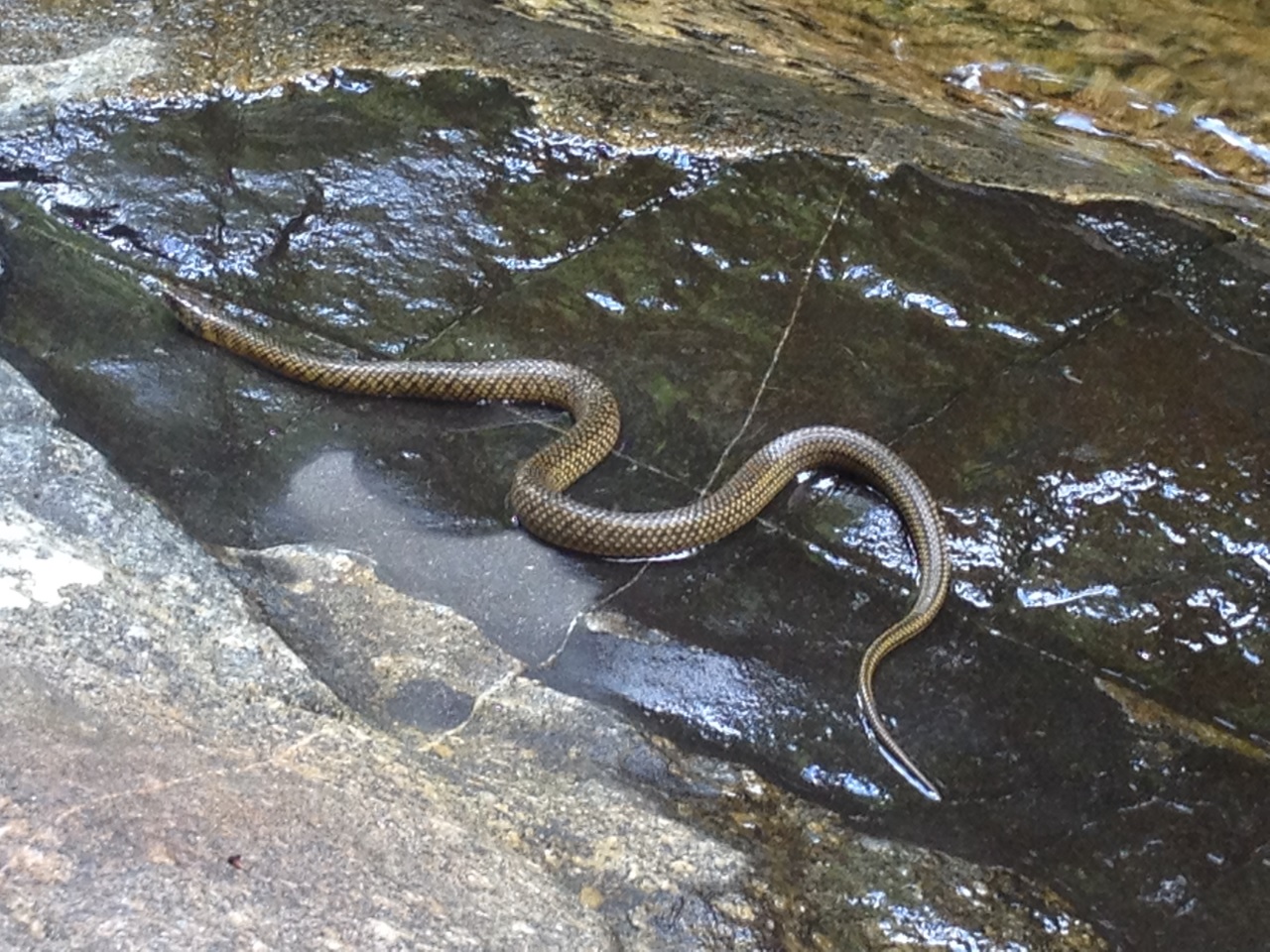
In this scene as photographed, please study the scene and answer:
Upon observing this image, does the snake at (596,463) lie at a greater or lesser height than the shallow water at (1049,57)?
lesser

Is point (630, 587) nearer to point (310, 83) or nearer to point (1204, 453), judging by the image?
point (1204, 453)

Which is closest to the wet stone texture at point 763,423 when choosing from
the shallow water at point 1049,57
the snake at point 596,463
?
the snake at point 596,463

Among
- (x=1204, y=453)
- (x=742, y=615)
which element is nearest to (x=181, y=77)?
(x=742, y=615)

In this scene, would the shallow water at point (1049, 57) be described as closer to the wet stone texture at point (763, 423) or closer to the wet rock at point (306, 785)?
the wet stone texture at point (763, 423)

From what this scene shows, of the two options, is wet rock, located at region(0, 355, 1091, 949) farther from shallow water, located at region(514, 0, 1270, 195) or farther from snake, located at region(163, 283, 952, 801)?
shallow water, located at region(514, 0, 1270, 195)

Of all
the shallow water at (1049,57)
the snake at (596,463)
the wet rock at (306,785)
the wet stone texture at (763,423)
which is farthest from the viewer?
the shallow water at (1049,57)

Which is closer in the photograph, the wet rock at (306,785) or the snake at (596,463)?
the wet rock at (306,785)
